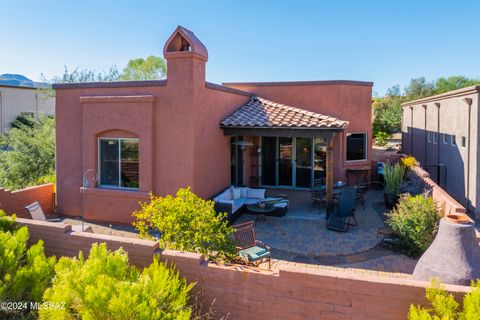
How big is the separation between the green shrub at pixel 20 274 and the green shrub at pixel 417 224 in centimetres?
817

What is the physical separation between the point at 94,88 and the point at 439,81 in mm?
57073

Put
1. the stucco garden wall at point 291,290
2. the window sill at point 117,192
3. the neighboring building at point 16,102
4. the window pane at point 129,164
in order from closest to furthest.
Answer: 1. the stucco garden wall at point 291,290
2. the window sill at point 117,192
3. the window pane at point 129,164
4. the neighboring building at point 16,102

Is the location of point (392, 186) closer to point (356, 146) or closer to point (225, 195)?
point (356, 146)

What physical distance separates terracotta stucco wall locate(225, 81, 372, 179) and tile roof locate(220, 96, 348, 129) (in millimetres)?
2063

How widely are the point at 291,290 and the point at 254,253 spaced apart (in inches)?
108

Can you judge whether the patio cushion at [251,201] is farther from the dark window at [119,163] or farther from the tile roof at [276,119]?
the dark window at [119,163]

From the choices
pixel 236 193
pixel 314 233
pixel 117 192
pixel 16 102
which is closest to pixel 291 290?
pixel 314 233

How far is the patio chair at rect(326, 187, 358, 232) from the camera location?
462 inches

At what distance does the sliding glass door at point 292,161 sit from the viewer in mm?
16984

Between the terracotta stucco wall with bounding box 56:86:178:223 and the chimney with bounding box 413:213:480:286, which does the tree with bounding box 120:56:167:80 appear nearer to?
the terracotta stucco wall with bounding box 56:86:178:223

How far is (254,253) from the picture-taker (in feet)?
27.5

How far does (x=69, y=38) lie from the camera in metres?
22.6

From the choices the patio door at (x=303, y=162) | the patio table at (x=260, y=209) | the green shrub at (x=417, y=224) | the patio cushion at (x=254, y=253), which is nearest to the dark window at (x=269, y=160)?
the patio door at (x=303, y=162)

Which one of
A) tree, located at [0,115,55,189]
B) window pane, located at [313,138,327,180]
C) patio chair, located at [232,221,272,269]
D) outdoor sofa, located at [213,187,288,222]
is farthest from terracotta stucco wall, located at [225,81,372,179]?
tree, located at [0,115,55,189]
